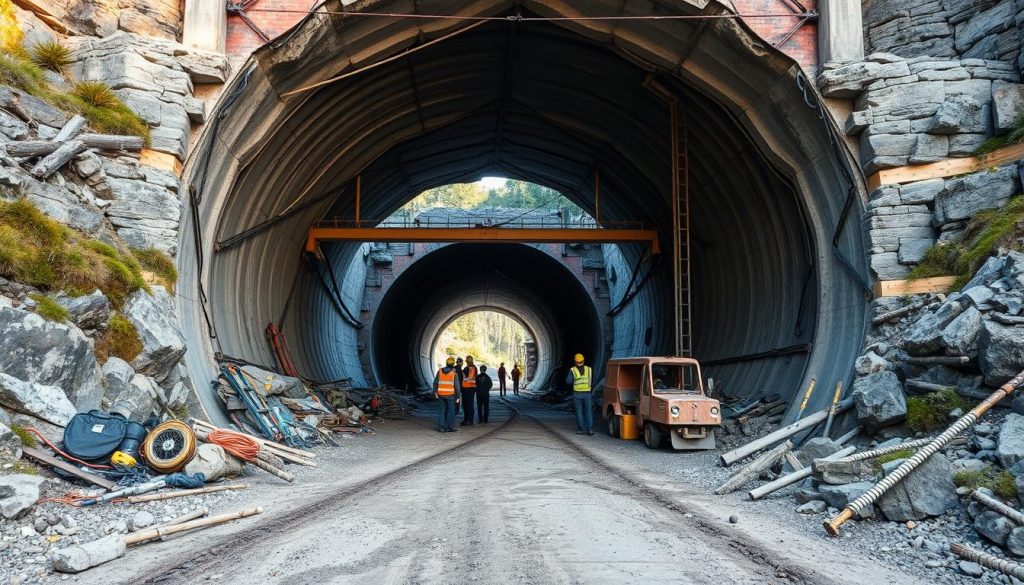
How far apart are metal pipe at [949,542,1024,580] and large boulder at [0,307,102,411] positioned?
26.0 ft

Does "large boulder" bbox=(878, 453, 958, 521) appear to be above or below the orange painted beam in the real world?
below

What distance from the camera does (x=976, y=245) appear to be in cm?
917

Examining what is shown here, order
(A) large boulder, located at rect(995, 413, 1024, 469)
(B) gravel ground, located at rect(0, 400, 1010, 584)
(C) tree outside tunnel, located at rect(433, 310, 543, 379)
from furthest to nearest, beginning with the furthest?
(C) tree outside tunnel, located at rect(433, 310, 543, 379)
(A) large boulder, located at rect(995, 413, 1024, 469)
(B) gravel ground, located at rect(0, 400, 1010, 584)

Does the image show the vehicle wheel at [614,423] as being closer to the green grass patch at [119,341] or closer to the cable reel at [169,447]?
the cable reel at [169,447]

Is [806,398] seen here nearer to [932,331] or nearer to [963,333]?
[932,331]

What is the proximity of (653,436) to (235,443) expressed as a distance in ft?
20.7

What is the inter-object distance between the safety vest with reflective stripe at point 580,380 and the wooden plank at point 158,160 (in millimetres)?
7683

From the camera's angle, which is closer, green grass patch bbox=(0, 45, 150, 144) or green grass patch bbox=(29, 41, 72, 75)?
green grass patch bbox=(0, 45, 150, 144)

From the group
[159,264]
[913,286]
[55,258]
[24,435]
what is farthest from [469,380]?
[24,435]

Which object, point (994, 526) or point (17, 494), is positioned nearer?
point (994, 526)

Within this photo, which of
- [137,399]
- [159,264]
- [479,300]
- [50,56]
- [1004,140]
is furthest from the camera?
[479,300]

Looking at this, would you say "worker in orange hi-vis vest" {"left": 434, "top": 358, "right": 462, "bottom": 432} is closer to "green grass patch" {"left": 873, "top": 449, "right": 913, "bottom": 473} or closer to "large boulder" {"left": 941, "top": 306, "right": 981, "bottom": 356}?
"green grass patch" {"left": 873, "top": 449, "right": 913, "bottom": 473}

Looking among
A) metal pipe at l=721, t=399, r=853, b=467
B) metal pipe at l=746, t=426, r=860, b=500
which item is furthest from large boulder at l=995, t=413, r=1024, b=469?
metal pipe at l=721, t=399, r=853, b=467

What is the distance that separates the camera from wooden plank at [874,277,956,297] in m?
9.64
